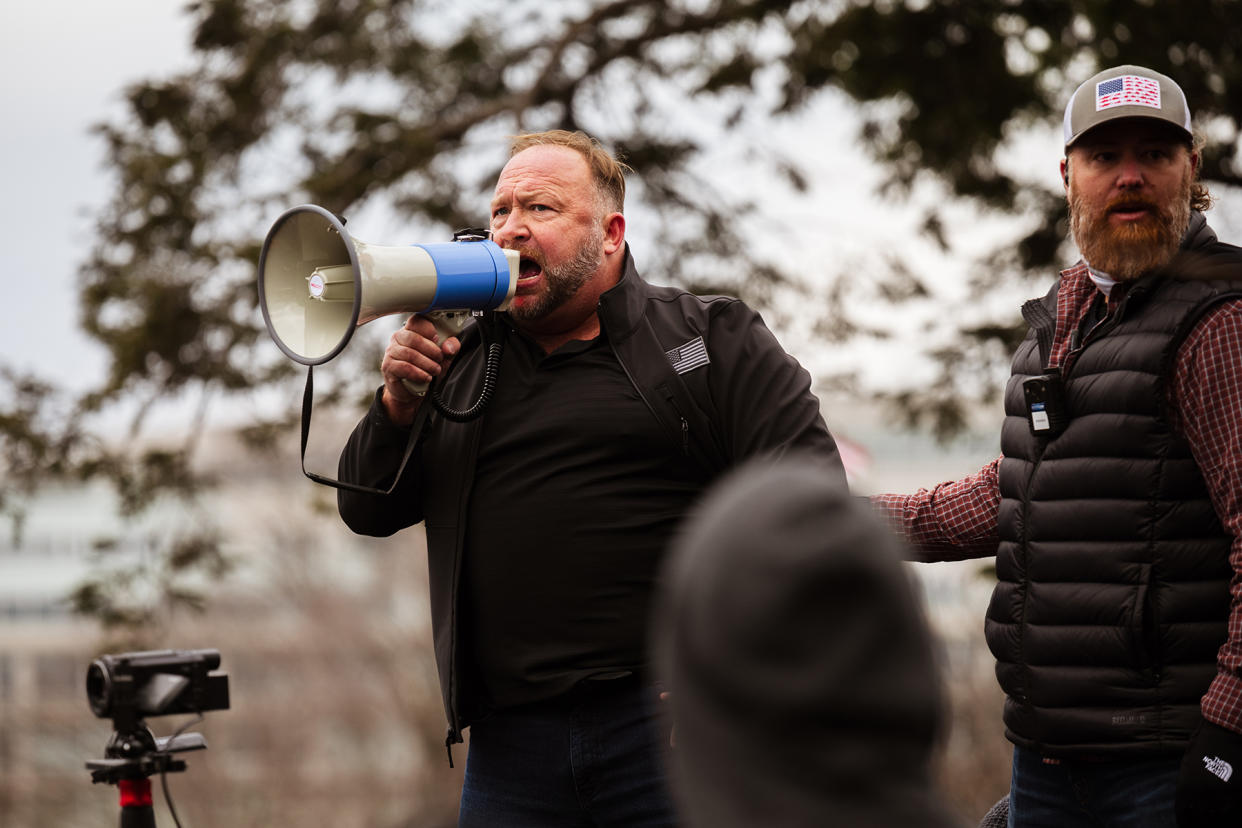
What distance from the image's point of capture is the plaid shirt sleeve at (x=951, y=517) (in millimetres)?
2869

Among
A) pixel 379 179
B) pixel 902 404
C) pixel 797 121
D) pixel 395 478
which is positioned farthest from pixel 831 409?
pixel 395 478

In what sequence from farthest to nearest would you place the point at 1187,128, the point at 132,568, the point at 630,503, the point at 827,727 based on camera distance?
the point at 132,568
the point at 630,503
the point at 1187,128
the point at 827,727

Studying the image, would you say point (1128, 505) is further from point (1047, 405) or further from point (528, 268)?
point (528, 268)

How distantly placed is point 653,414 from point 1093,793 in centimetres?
104

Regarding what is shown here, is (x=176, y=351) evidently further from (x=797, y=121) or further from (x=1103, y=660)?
(x=1103, y=660)

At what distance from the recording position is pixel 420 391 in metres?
2.98

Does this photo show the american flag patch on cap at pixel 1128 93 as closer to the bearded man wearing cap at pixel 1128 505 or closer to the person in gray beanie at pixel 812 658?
the bearded man wearing cap at pixel 1128 505

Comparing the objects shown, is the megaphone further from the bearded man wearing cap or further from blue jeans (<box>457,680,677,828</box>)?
the bearded man wearing cap

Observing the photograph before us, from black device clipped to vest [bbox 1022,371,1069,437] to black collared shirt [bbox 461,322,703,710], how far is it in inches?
26.3

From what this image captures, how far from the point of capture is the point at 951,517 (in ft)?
9.54

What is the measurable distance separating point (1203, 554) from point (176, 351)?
23.8 feet

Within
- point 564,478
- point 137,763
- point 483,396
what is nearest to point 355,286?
point 483,396

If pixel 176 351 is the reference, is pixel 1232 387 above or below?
below

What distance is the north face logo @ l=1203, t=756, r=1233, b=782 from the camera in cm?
225
